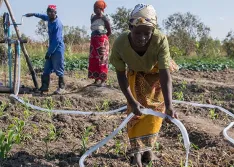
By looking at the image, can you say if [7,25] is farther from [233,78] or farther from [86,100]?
[233,78]

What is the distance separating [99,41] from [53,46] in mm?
888

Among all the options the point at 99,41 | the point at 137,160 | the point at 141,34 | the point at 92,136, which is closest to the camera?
the point at 141,34

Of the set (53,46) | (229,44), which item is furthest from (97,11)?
(229,44)

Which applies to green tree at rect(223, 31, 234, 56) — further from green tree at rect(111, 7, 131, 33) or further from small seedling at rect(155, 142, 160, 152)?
small seedling at rect(155, 142, 160, 152)

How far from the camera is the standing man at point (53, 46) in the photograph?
6438 millimetres

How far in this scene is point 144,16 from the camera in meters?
2.84

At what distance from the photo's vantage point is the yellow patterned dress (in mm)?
3023

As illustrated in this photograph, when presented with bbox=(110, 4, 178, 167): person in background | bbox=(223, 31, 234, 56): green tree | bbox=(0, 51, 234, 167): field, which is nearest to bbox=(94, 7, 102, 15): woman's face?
bbox=(0, 51, 234, 167): field

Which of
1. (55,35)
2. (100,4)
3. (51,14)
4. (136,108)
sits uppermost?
(100,4)

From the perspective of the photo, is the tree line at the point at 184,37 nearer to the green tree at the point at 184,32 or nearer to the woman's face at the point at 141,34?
the green tree at the point at 184,32

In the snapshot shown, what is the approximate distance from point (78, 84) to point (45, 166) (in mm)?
4939

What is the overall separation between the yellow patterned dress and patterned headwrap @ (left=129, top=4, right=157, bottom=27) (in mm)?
184

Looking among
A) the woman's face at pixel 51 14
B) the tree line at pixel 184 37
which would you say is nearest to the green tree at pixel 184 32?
the tree line at pixel 184 37

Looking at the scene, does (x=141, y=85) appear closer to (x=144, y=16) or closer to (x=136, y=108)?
(x=136, y=108)
